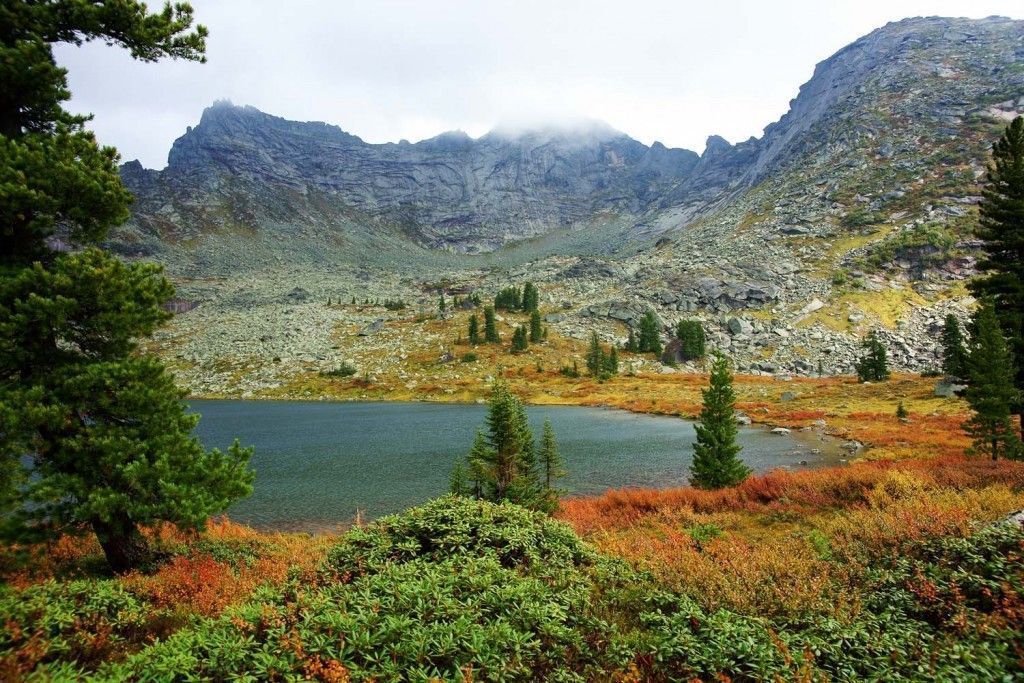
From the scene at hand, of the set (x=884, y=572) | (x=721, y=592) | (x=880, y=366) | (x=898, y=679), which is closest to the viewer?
(x=898, y=679)

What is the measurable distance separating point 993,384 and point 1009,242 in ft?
25.5

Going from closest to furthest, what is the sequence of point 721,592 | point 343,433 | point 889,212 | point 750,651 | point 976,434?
point 750,651 < point 721,592 < point 976,434 < point 343,433 < point 889,212

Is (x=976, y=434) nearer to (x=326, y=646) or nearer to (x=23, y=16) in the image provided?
(x=326, y=646)

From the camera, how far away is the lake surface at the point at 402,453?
31.9 m

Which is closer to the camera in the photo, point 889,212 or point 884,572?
point 884,572

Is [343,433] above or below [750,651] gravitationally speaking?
below

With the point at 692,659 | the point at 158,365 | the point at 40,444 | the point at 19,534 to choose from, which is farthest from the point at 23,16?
the point at 692,659

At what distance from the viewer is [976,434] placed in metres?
27.6

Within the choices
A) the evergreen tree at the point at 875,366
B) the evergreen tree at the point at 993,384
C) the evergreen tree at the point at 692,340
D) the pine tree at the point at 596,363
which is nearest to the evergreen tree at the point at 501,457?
the evergreen tree at the point at 993,384

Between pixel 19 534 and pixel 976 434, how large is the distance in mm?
41412

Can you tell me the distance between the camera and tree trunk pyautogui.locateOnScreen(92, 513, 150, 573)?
11.4 m

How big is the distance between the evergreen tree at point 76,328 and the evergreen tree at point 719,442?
2361 cm

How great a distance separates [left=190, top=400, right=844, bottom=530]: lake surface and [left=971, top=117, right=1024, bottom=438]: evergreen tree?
1703 centimetres

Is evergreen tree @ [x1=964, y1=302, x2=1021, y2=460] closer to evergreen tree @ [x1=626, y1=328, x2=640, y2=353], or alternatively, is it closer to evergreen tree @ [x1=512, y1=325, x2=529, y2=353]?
evergreen tree @ [x1=626, y1=328, x2=640, y2=353]
